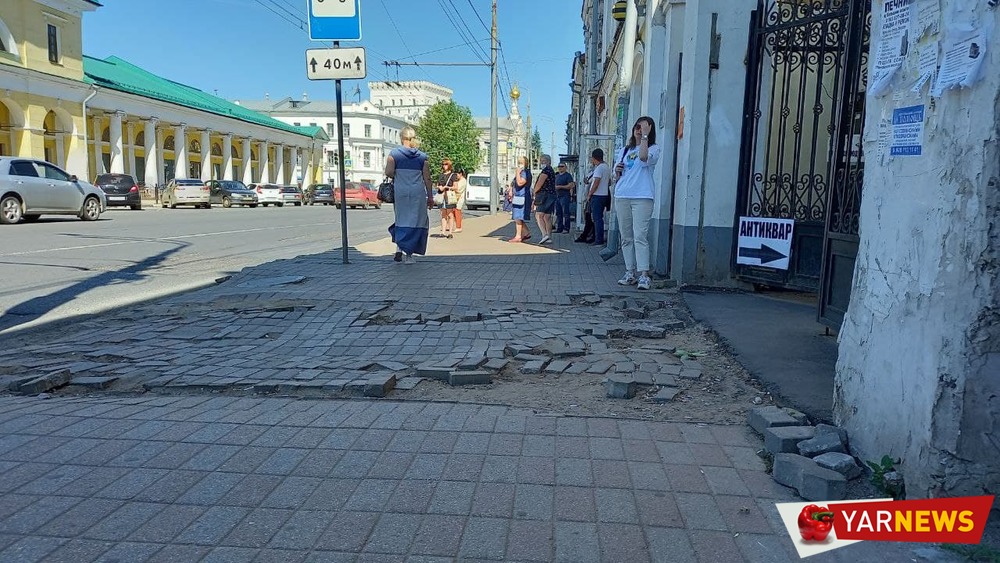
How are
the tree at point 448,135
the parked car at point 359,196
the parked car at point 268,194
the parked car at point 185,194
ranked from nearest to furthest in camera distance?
the parked car at point 185,194 < the parked car at point 359,196 < the parked car at point 268,194 < the tree at point 448,135

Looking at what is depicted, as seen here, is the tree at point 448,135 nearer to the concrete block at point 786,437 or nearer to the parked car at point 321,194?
the parked car at point 321,194

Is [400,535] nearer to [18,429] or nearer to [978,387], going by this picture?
[978,387]

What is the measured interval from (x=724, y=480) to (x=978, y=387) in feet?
3.27

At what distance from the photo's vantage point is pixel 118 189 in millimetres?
28516

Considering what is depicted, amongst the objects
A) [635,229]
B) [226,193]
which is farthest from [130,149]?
[635,229]

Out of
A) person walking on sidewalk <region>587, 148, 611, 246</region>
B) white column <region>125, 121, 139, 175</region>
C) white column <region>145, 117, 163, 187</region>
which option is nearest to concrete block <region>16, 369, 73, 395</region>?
person walking on sidewalk <region>587, 148, 611, 246</region>

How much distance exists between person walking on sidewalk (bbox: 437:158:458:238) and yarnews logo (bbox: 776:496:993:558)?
40.3 feet

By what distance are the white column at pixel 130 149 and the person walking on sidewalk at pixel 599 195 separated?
37160 millimetres

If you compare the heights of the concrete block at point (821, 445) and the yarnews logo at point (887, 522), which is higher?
the concrete block at point (821, 445)

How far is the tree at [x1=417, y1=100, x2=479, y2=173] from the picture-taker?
235 ft

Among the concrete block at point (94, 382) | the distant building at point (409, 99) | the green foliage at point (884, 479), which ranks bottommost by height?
the concrete block at point (94, 382)

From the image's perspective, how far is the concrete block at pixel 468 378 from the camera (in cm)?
421

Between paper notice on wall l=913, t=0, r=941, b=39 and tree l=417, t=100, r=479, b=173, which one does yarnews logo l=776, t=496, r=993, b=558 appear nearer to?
paper notice on wall l=913, t=0, r=941, b=39

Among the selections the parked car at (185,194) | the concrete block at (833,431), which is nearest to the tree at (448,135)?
the parked car at (185,194)
